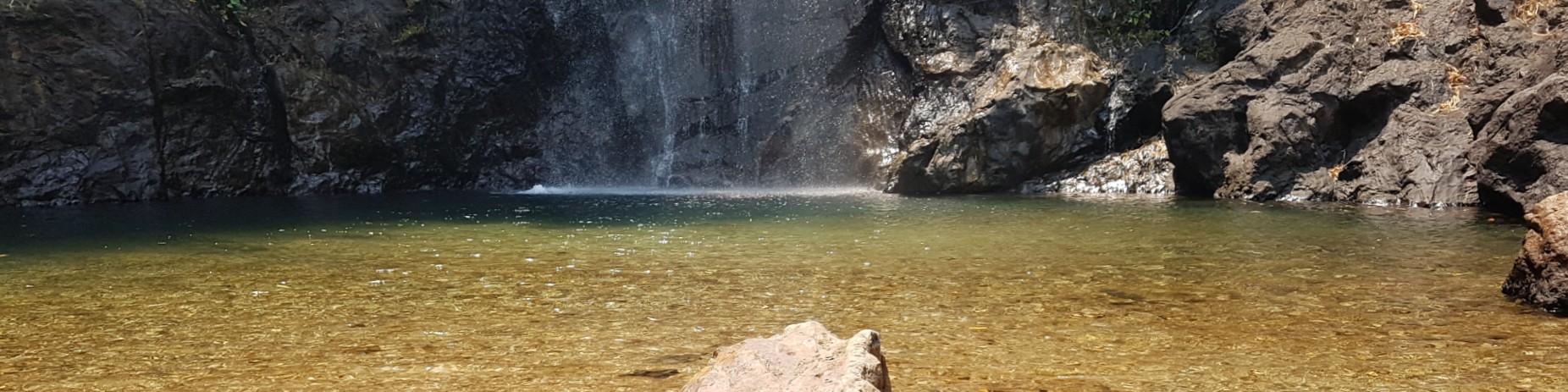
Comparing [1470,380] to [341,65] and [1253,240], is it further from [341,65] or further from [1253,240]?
[341,65]

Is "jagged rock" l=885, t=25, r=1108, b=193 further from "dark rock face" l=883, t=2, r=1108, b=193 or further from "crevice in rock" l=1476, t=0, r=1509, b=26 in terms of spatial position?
"crevice in rock" l=1476, t=0, r=1509, b=26

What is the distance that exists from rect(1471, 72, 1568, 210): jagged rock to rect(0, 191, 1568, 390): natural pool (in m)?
0.75

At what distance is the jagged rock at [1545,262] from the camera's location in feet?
20.0

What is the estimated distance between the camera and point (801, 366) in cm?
351

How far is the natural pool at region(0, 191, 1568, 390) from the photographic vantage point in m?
5.09

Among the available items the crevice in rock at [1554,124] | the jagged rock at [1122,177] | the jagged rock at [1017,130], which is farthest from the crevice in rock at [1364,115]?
the jagged rock at [1017,130]

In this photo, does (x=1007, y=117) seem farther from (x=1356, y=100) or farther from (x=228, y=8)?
(x=228, y=8)

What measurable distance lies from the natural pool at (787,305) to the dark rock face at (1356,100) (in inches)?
132

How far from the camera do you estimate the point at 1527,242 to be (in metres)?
6.59

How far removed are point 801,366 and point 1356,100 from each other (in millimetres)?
17502

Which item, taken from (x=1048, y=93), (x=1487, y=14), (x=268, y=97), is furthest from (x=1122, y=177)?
(x=268, y=97)

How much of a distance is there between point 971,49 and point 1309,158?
321 inches

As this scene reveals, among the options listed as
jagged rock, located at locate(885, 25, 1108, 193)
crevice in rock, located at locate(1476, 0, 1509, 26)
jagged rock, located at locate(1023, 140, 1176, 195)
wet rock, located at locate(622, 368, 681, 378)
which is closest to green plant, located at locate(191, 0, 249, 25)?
jagged rock, located at locate(885, 25, 1108, 193)

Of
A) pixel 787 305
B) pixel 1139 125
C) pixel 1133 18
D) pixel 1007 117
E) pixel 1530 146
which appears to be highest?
pixel 1133 18
